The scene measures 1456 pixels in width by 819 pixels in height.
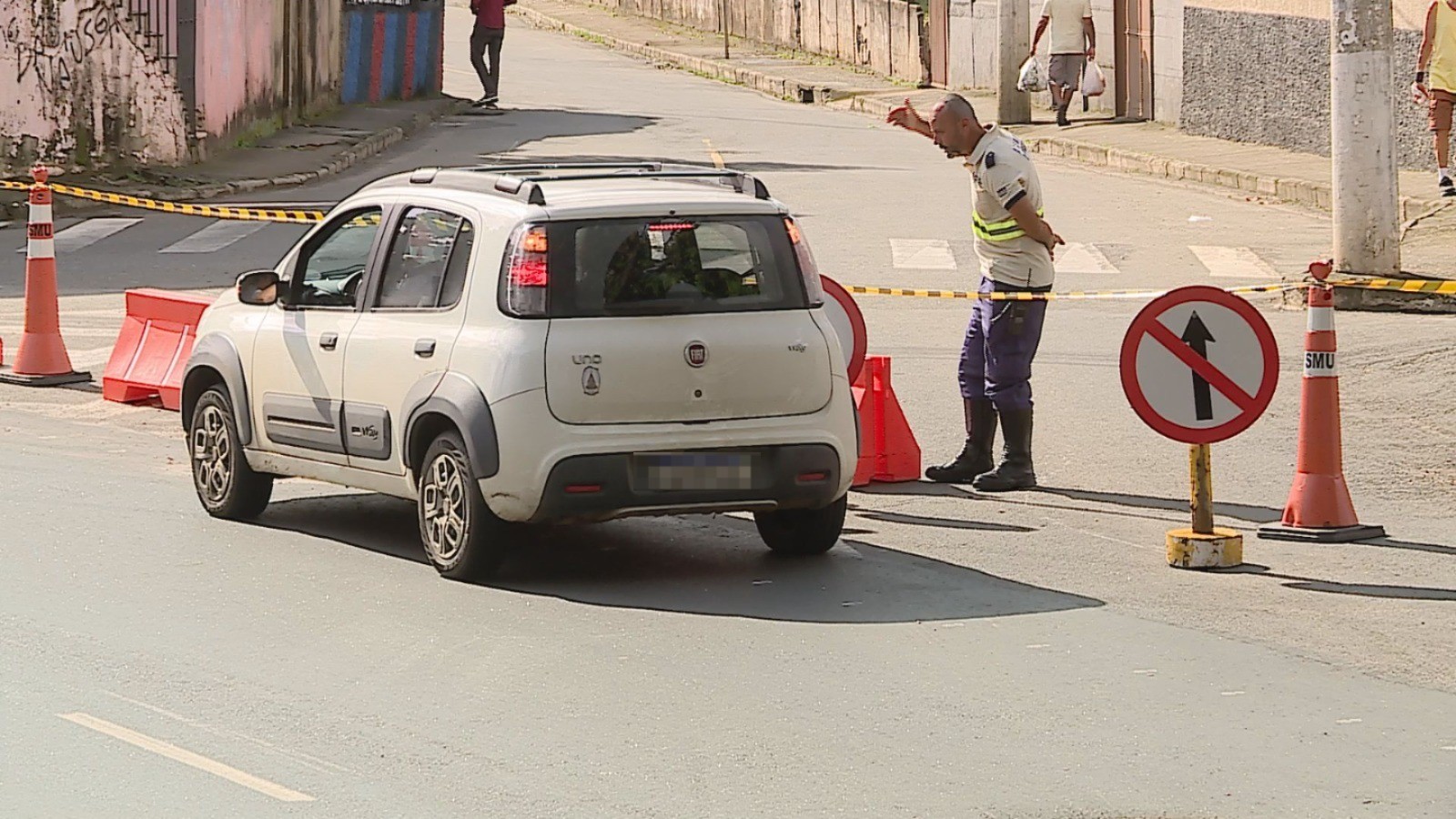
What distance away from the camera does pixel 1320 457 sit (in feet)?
32.5

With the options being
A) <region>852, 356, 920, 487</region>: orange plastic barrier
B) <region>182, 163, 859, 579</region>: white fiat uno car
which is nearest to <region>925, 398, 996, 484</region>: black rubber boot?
<region>852, 356, 920, 487</region>: orange plastic barrier

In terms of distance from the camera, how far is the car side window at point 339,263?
1006 cm

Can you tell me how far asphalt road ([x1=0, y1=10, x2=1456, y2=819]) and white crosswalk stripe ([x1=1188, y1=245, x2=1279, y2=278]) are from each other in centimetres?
499

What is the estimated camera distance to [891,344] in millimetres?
15789

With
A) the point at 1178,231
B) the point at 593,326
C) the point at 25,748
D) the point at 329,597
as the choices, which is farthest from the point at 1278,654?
the point at 1178,231

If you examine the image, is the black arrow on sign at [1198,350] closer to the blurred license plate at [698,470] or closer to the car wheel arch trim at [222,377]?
the blurred license plate at [698,470]

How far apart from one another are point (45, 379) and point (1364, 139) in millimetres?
8743

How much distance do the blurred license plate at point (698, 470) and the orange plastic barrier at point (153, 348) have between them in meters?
5.54

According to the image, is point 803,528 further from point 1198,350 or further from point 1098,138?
point 1098,138

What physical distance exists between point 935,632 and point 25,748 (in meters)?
3.12

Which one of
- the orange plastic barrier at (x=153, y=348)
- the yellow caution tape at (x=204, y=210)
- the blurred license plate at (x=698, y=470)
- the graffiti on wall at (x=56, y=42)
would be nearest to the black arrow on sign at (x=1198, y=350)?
the blurred license plate at (x=698, y=470)

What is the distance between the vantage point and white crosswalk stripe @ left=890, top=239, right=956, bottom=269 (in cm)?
1936

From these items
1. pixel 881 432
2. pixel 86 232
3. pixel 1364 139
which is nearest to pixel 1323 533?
pixel 881 432

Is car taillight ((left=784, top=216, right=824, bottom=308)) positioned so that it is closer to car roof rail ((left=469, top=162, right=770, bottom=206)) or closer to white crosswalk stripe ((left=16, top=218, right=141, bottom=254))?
car roof rail ((left=469, top=162, right=770, bottom=206))
